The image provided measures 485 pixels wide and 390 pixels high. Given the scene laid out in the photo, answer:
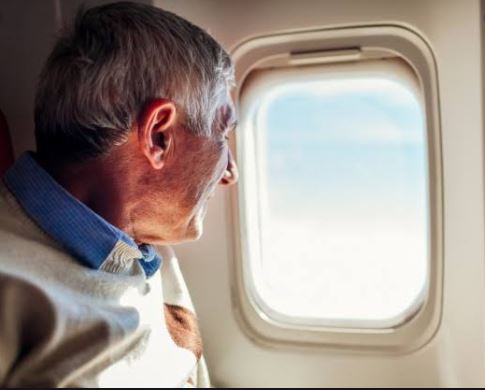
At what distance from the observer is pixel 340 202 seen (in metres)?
1.47

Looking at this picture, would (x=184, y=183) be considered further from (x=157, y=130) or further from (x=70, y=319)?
(x=70, y=319)

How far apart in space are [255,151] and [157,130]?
465 mm

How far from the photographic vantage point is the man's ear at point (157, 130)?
1003 mm

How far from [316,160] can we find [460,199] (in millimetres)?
322

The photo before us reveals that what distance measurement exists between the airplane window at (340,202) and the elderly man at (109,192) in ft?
1.17

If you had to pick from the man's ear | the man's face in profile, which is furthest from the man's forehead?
the man's ear

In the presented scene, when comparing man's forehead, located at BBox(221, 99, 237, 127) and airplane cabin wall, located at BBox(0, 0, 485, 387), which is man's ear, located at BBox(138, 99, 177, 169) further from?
airplane cabin wall, located at BBox(0, 0, 485, 387)

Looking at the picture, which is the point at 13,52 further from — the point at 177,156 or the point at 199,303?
the point at 199,303

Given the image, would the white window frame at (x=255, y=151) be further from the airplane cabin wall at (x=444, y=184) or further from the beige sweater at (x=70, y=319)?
the beige sweater at (x=70, y=319)

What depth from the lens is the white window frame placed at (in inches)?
49.1

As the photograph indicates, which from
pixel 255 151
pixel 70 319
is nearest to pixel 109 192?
pixel 70 319

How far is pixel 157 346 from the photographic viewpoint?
3.27 ft

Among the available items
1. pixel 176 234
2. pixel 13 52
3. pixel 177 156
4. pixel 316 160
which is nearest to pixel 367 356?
pixel 316 160

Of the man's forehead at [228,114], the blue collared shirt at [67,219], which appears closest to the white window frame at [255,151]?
the man's forehead at [228,114]
